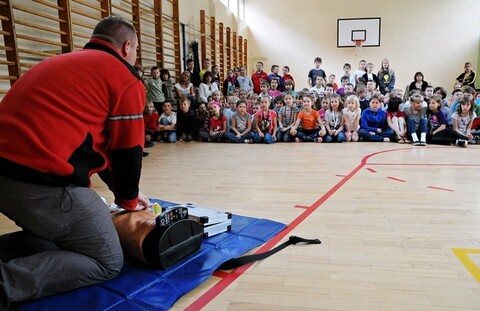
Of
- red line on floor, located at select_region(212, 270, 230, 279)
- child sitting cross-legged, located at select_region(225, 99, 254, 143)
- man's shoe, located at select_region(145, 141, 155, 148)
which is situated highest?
child sitting cross-legged, located at select_region(225, 99, 254, 143)

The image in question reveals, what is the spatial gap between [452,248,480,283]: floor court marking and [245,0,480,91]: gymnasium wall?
12100mm

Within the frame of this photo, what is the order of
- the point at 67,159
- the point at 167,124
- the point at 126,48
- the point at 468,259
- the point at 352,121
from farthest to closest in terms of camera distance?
the point at 167,124
the point at 352,121
the point at 468,259
the point at 126,48
the point at 67,159

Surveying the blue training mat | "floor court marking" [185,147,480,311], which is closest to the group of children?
"floor court marking" [185,147,480,311]

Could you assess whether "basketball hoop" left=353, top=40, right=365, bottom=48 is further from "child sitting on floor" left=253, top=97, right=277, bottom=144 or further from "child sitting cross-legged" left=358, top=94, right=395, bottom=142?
"child sitting on floor" left=253, top=97, right=277, bottom=144

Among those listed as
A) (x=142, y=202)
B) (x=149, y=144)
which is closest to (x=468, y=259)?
(x=142, y=202)

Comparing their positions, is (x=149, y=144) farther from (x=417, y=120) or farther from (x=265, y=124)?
(x=417, y=120)

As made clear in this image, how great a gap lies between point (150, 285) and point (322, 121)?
5.45 metres

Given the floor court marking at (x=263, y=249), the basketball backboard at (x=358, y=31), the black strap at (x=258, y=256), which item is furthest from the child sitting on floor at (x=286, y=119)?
the basketball backboard at (x=358, y=31)

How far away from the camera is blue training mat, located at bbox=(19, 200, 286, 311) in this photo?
1.53m

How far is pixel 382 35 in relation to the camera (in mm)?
12969

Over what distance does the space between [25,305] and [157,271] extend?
560mm

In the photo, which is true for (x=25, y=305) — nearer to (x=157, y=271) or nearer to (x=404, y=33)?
(x=157, y=271)

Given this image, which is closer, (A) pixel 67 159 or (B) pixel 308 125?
(A) pixel 67 159

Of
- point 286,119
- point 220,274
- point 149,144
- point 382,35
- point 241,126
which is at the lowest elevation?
point 220,274
